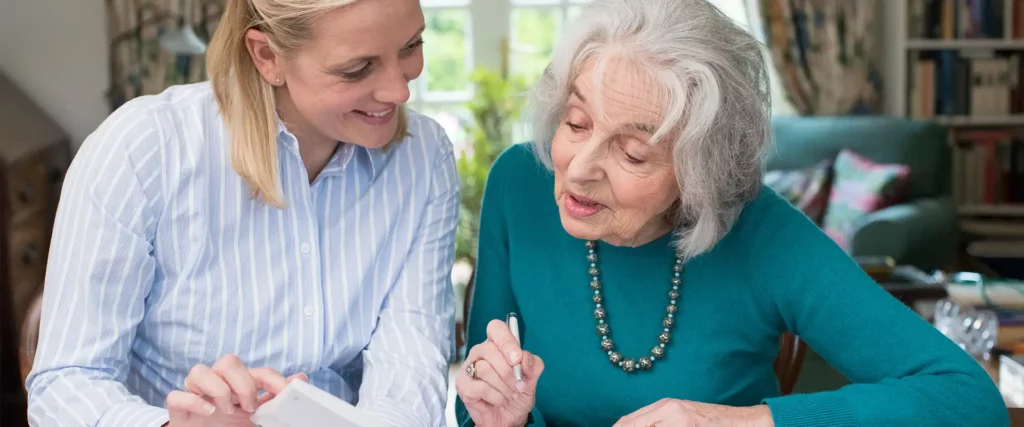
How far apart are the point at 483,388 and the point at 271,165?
1.43 ft

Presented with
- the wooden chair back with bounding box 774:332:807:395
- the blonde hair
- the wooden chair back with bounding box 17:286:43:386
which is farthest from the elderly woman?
the wooden chair back with bounding box 17:286:43:386

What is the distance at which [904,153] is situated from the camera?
4922 millimetres

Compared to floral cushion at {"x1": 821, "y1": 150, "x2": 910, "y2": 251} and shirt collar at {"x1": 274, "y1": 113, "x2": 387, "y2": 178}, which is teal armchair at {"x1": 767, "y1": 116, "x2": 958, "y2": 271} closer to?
floral cushion at {"x1": 821, "y1": 150, "x2": 910, "y2": 251}

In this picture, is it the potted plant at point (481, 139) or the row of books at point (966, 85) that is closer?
the potted plant at point (481, 139)

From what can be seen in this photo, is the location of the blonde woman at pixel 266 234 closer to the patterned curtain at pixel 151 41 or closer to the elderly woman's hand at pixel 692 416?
Result: the elderly woman's hand at pixel 692 416

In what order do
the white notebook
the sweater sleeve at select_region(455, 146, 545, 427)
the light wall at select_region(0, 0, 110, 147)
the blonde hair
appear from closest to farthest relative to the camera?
the white notebook, the blonde hair, the sweater sleeve at select_region(455, 146, 545, 427), the light wall at select_region(0, 0, 110, 147)

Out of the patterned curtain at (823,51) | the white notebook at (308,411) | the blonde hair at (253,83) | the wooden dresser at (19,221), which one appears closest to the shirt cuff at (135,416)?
the white notebook at (308,411)

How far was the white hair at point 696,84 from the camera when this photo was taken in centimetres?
138

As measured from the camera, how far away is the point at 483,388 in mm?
1336

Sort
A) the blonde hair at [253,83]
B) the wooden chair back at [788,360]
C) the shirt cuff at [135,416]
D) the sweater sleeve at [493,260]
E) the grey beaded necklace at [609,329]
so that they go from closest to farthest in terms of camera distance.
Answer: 1. the shirt cuff at [135,416]
2. the blonde hair at [253,83]
3. the grey beaded necklace at [609,329]
4. the sweater sleeve at [493,260]
5. the wooden chair back at [788,360]

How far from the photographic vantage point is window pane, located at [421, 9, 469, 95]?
17.4 ft

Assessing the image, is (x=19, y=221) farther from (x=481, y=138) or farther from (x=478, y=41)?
(x=478, y=41)

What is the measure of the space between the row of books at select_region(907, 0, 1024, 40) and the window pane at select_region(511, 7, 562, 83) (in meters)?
1.77

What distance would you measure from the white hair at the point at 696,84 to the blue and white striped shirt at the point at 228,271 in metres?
0.32
